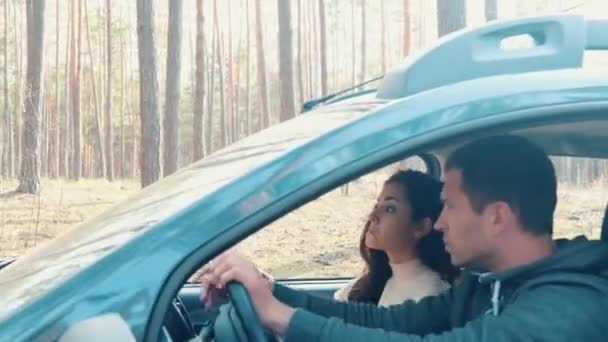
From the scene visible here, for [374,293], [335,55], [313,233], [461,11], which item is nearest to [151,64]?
[313,233]

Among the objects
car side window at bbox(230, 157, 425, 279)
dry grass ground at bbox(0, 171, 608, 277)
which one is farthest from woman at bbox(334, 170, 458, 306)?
car side window at bbox(230, 157, 425, 279)

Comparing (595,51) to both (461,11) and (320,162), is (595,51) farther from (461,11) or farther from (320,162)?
(461,11)

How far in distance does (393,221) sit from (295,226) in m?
13.6

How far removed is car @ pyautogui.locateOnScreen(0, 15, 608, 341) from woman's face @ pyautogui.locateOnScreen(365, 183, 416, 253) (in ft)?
3.53

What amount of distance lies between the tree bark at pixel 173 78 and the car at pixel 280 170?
1620 centimetres

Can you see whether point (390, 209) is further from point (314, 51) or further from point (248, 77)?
point (248, 77)

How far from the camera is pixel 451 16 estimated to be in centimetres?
1290

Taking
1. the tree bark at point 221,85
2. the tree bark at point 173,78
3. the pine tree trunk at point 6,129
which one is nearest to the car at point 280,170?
the tree bark at point 173,78

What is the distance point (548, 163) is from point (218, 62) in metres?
44.9

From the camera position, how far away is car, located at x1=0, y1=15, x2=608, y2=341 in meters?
1.91

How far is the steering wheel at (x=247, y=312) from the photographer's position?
2.15 metres

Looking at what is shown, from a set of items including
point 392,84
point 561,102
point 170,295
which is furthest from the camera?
point 392,84

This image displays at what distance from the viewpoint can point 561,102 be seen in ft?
6.86

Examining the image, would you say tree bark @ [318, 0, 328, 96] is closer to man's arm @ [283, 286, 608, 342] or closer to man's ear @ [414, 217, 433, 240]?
man's ear @ [414, 217, 433, 240]
